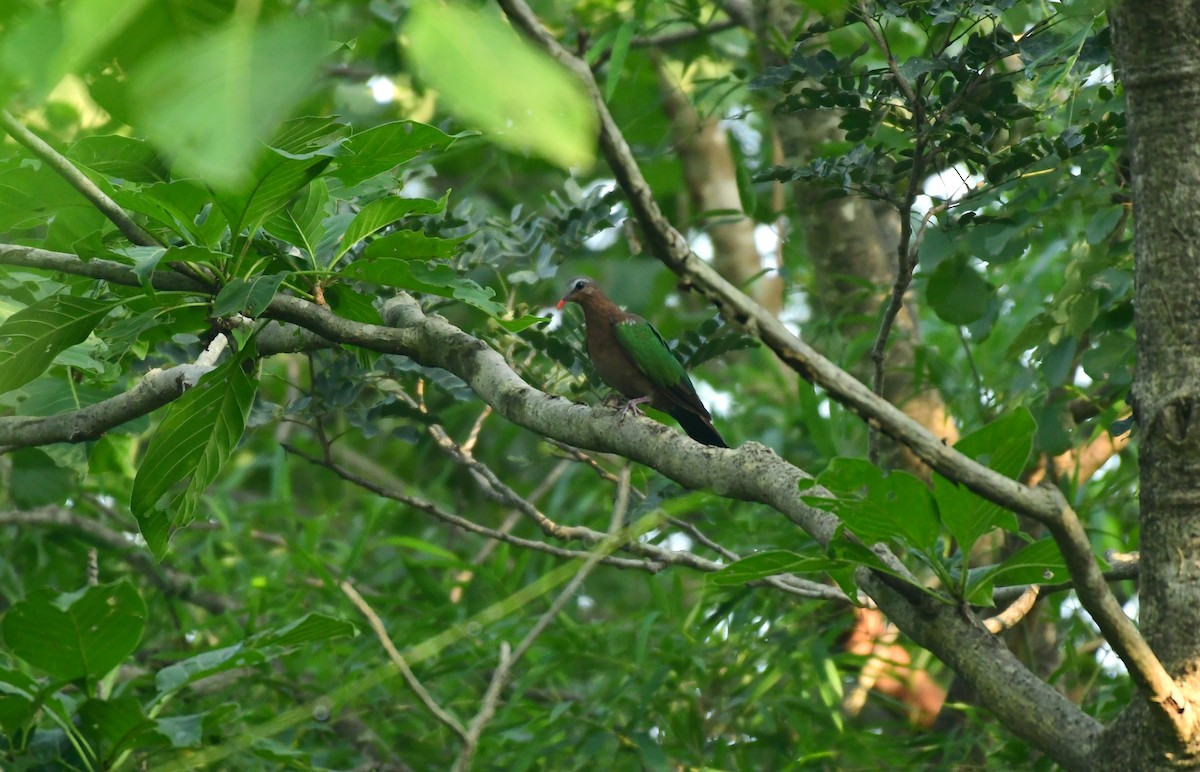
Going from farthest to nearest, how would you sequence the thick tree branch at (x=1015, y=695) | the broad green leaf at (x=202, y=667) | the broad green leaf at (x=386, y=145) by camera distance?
the broad green leaf at (x=202, y=667), the broad green leaf at (x=386, y=145), the thick tree branch at (x=1015, y=695)

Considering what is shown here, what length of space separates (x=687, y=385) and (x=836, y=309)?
109 cm

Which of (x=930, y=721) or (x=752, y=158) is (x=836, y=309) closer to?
(x=930, y=721)

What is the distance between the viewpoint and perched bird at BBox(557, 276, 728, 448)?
4.14 m

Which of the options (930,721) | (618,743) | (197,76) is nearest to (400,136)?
(197,76)

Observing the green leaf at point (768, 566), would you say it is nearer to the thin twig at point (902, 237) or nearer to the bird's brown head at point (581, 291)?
the thin twig at point (902, 237)

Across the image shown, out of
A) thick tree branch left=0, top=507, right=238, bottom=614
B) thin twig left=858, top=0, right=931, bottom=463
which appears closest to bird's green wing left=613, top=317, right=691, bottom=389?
thin twig left=858, top=0, right=931, bottom=463

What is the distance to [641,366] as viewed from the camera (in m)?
4.20

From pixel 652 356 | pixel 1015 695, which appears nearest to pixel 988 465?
pixel 1015 695

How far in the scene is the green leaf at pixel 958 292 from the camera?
3.33 metres

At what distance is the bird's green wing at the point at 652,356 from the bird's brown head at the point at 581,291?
0.57m

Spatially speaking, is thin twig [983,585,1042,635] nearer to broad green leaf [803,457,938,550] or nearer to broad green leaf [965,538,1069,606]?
broad green leaf [965,538,1069,606]

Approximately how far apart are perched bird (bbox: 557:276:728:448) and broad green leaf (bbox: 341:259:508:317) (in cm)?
170

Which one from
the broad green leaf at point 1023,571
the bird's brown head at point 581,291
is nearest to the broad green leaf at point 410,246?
the broad green leaf at point 1023,571

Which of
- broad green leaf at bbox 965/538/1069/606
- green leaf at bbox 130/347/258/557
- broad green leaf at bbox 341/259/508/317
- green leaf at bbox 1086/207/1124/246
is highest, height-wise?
green leaf at bbox 1086/207/1124/246
